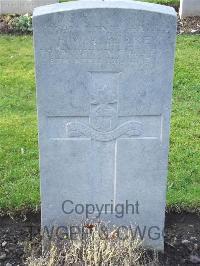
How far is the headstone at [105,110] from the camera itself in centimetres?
394

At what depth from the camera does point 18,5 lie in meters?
11.6

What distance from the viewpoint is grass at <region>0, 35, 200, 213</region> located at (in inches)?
213

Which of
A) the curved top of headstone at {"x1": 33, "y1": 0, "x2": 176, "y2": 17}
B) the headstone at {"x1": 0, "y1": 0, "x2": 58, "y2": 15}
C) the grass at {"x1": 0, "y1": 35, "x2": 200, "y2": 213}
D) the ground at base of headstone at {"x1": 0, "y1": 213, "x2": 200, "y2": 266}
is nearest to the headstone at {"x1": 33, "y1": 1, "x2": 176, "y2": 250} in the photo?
the curved top of headstone at {"x1": 33, "y1": 0, "x2": 176, "y2": 17}

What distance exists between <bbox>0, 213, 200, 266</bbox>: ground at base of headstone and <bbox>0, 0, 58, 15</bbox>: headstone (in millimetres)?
7242

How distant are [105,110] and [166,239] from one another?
1.31 metres

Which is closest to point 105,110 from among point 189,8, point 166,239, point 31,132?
point 166,239

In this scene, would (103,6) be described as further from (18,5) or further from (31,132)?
(18,5)

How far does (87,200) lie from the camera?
4.48m

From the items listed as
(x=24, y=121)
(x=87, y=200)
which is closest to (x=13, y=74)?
(x=24, y=121)

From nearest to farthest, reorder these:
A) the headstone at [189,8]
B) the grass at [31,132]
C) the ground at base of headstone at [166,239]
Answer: the ground at base of headstone at [166,239] → the grass at [31,132] → the headstone at [189,8]

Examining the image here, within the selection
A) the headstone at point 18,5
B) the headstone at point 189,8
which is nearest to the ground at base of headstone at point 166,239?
the headstone at point 189,8

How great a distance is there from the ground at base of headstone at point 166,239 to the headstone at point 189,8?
7.10 meters

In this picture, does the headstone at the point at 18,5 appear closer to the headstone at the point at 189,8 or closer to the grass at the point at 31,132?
the grass at the point at 31,132

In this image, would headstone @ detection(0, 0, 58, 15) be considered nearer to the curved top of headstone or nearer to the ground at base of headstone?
the ground at base of headstone
